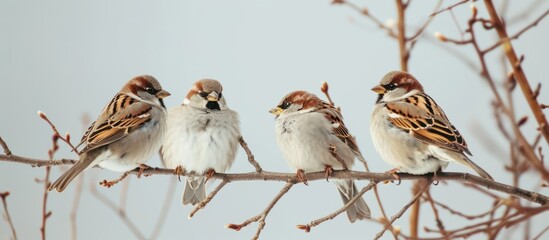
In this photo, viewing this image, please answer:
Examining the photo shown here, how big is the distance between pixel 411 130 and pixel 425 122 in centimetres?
8

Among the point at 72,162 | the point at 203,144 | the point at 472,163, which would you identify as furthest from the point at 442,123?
the point at 72,162

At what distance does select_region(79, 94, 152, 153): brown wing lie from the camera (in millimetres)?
3070

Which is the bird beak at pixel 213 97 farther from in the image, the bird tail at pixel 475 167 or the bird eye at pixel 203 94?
the bird tail at pixel 475 167

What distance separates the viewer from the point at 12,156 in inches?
97.0

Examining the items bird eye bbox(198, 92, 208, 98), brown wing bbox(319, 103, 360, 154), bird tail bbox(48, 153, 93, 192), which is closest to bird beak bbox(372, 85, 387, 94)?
brown wing bbox(319, 103, 360, 154)

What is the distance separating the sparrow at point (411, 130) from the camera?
9.55 feet

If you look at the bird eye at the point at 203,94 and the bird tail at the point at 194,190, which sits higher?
the bird eye at the point at 203,94

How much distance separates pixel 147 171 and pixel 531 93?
72.5 inches

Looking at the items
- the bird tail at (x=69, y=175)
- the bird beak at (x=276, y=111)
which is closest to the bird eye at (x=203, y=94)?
the bird beak at (x=276, y=111)

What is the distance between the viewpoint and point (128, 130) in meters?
3.23

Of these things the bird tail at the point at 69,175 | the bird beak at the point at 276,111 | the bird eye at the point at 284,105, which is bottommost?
the bird tail at the point at 69,175

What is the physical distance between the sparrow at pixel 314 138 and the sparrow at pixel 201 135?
0.93 ft

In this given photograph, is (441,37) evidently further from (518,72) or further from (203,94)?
(203,94)

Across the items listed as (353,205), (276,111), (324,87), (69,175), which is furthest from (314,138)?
(69,175)
